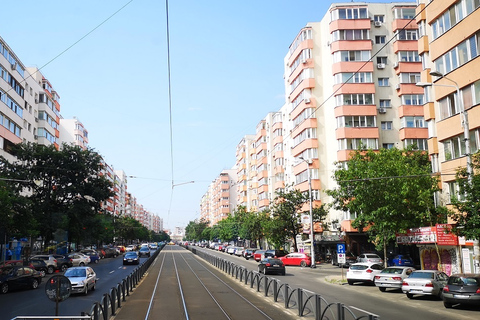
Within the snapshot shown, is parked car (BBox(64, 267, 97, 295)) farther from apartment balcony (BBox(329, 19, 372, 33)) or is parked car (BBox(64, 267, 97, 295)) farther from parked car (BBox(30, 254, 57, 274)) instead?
apartment balcony (BBox(329, 19, 372, 33))

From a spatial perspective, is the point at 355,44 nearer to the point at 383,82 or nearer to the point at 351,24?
the point at 351,24

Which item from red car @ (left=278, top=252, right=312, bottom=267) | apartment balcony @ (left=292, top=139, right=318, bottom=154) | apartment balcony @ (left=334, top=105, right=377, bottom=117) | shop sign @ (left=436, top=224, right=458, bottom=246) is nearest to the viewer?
shop sign @ (left=436, top=224, right=458, bottom=246)

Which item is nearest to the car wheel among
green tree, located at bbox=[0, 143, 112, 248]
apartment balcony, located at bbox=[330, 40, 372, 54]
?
green tree, located at bbox=[0, 143, 112, 248]

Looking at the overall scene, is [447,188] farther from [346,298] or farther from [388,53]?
[388,53]

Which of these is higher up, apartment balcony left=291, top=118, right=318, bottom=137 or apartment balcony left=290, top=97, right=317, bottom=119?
apartment balcony left=290, top=97, right=317, bottom=119

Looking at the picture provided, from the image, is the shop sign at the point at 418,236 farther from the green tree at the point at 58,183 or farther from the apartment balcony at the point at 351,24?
the green tree at the point at 58,183

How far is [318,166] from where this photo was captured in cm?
5775

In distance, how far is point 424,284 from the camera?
2159cm

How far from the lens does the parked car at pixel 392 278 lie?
24.6 m

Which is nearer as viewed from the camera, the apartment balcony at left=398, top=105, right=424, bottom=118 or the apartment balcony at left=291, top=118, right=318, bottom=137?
the apartment balcony at left=398, top=105, right=424, bottom=118

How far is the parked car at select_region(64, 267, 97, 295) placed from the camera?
22.9 metres

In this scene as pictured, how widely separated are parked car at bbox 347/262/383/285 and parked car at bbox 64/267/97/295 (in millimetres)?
15694

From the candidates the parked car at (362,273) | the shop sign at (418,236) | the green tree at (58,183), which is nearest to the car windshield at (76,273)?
the parked car at (362,273)

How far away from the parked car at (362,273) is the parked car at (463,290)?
952 cm
